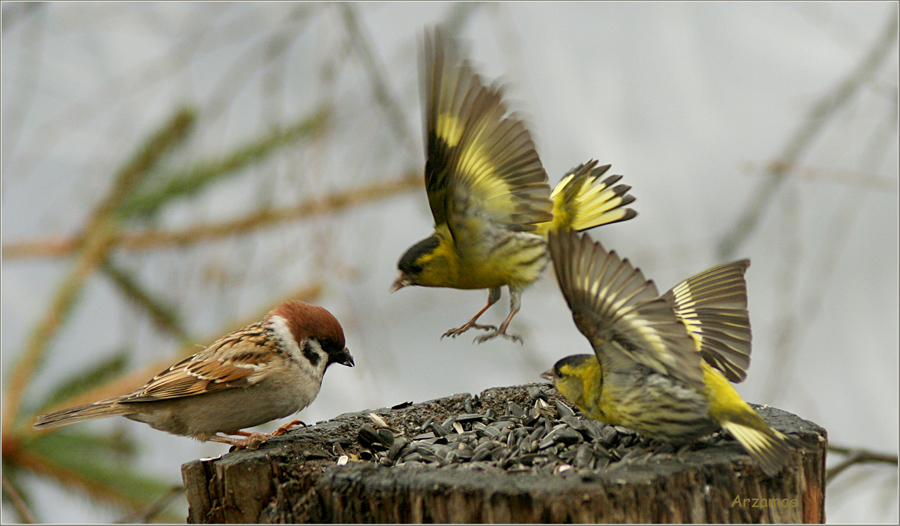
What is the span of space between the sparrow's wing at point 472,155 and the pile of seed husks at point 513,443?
60 cm

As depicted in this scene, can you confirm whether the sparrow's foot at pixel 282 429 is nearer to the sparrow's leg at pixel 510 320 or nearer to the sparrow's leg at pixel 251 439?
the sparrow's leg at pixel 251 439

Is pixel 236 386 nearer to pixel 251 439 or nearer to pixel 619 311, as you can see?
pixel 251 439

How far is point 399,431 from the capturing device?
8.18 feet

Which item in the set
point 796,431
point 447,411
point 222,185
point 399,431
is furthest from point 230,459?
point 796,431

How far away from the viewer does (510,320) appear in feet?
8.34

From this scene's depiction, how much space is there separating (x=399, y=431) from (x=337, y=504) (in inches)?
25.7

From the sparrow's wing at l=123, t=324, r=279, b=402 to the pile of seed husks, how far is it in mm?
386

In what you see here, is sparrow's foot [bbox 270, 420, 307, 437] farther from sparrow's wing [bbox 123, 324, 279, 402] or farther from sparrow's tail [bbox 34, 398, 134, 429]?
sparrow's tail [bbox 34, 398, 134, 429]

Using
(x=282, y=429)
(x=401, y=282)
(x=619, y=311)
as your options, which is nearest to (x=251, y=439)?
(x=282, y=429)

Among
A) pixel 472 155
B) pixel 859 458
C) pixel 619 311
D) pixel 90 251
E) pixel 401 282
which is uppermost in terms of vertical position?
pixel 472 155

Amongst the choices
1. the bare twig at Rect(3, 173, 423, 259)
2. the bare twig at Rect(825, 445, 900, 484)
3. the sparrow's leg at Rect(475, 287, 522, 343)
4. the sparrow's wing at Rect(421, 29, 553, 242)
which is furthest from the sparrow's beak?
the bare twig at Rect(825, 445, 900, 484)

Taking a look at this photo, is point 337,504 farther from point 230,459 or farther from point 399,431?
point 399,431

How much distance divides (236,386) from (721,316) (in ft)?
4.83

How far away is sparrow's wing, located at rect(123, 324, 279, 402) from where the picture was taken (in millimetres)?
2395
